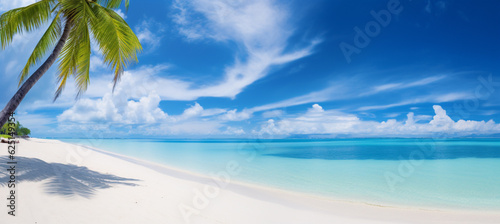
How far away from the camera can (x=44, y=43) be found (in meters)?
7.05

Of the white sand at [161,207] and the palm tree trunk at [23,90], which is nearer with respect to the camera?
the white sand at [161,207]

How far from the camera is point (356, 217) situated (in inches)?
221

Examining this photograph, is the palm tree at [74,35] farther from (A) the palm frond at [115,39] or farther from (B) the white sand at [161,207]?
(B) the white sand at [161,207]

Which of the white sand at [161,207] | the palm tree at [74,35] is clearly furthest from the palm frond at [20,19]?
the white sand at [161,207]

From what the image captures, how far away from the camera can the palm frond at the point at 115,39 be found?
6.07 metres

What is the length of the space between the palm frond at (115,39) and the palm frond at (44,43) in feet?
4.49

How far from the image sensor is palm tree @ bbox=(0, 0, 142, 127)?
5.88 meters

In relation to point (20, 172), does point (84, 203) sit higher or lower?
lower

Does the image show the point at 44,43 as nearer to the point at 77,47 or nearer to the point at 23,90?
the point at 77,47

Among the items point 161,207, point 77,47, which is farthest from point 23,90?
point 161,207

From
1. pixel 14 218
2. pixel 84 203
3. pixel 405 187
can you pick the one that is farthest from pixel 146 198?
pixel 405 187

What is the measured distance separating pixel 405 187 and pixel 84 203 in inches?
410

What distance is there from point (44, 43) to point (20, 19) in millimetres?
1252

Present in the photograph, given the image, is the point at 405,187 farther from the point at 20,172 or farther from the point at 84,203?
the point at 20,172
